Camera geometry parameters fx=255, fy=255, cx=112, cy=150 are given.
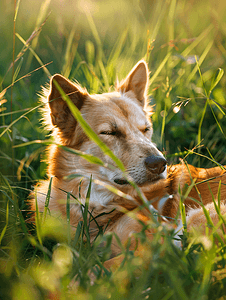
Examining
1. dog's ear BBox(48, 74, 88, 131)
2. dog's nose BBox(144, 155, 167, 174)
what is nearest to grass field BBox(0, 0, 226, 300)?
dog's nose BBox(144, 155, 167, 174)

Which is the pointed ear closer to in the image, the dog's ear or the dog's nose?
the dog's ear

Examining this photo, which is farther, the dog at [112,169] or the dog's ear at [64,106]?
the dog's ear at [64,106]

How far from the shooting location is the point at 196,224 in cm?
165

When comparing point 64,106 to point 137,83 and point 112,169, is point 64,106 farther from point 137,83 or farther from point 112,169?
point 137,83

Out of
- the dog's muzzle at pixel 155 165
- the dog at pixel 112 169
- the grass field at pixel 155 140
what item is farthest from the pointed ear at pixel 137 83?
the dog's muzzle at pixel 155 165

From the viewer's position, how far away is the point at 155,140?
309cm

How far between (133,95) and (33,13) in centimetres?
449

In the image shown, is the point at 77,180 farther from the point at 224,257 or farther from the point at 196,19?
the point at 196,19

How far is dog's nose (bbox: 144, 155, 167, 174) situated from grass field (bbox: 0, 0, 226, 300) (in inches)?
6.1

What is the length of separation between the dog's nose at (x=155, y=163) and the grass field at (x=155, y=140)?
154mm

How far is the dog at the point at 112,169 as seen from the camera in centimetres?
198

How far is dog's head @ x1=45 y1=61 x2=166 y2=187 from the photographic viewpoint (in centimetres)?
199

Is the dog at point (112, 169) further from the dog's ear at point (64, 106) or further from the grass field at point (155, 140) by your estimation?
the grass field at point (155, 140)

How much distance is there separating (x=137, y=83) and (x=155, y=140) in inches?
29.2
